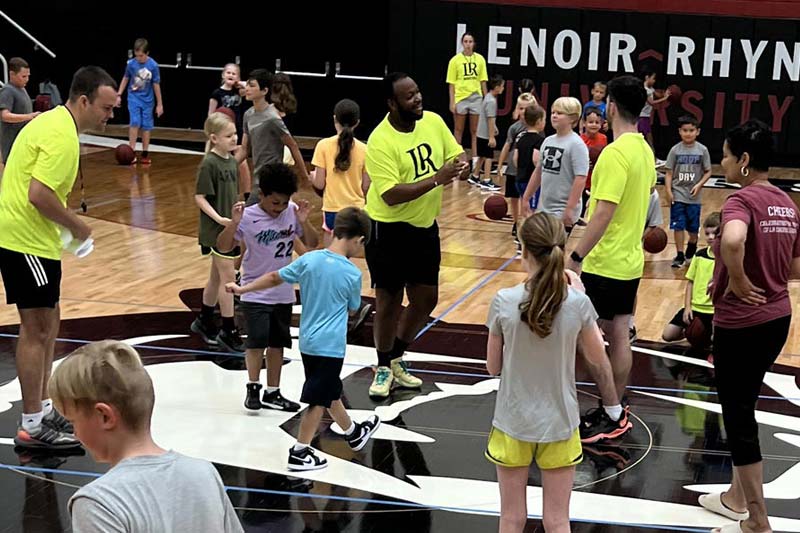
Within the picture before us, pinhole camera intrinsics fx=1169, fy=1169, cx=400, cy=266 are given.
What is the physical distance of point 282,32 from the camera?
21656 mm

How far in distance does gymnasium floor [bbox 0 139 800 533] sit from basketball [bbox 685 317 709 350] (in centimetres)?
11

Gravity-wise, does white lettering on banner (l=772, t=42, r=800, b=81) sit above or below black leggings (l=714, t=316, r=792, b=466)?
above

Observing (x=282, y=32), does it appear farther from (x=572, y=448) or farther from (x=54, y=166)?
(x=572, y=448)

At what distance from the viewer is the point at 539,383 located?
4594 mm


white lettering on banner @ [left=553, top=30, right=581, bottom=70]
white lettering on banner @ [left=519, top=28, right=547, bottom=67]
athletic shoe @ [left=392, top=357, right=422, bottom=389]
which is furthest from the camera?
white lettering on banner @ [left=519, top=28, right=547, bottom=67]

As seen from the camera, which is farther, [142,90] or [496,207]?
[142,90]

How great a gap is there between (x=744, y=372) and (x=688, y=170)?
21.7ft

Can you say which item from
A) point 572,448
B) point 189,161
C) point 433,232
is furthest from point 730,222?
point 189,161

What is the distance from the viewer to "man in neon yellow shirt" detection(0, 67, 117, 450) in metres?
5.99

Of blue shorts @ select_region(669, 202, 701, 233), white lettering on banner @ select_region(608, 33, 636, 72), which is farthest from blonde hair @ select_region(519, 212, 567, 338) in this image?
white lettering on banner @ select_region(608, 33, 636, 72)

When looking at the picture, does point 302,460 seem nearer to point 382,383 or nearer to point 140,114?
point 382,383

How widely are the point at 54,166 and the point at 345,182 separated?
3.53m

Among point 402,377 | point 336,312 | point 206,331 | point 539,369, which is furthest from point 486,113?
point 539,369

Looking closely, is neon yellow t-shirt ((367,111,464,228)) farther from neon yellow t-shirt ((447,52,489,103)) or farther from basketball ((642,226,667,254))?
neon yellow t-shirt ((447,52,489,103))
